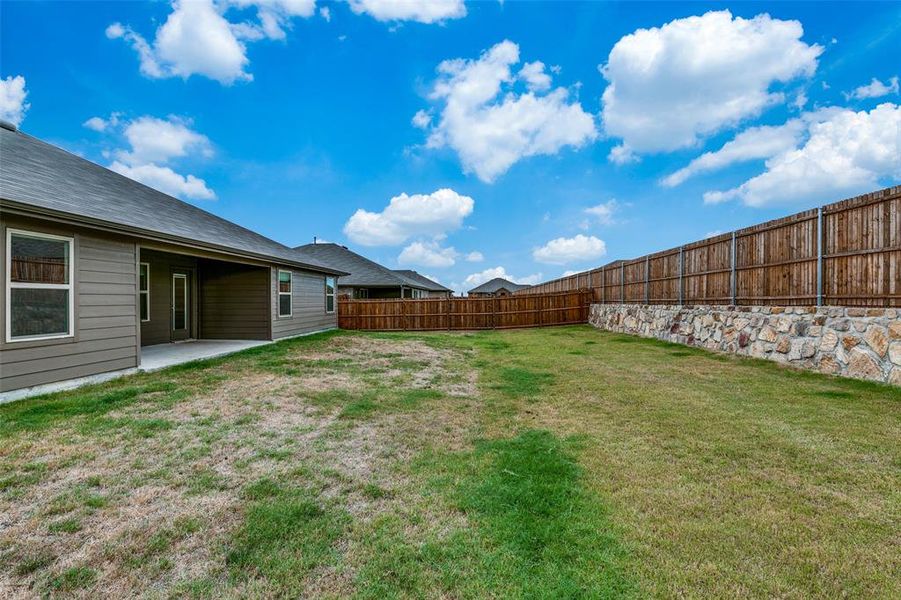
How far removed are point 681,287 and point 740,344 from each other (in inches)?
109

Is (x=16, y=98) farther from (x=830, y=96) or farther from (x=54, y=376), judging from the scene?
(x=830, y=96)

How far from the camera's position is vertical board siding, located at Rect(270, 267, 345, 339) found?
36.6ft

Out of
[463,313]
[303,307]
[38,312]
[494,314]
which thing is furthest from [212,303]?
[494,314]

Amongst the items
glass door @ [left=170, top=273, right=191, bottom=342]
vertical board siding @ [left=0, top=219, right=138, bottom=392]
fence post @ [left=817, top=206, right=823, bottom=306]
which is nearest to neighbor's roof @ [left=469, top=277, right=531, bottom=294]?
glass door @ [left=170, top=273, right=191, bottom=342]

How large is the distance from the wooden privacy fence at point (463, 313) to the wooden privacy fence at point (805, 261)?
5.93 meters

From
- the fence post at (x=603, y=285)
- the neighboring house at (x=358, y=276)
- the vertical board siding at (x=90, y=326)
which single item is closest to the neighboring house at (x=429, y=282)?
the neighboring house at (x=358, y=276)

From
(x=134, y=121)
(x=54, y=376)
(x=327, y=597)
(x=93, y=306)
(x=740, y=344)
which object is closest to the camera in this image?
(x=327, y=597)

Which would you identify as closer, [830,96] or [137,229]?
[137,229]

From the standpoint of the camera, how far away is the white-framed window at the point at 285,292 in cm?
1152

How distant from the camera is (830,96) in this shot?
1015 cm

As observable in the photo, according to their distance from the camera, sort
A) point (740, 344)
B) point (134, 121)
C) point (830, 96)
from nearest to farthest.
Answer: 1. point (740, 344)
2. point (830, 96)
3. point (134, 121)

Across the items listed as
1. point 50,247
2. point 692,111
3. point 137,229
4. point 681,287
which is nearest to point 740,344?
point 681,287

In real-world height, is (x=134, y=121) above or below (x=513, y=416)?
above

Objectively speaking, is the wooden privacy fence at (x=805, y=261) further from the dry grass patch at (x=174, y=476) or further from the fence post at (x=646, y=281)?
the dry grass patch at (x=174, y=476)
